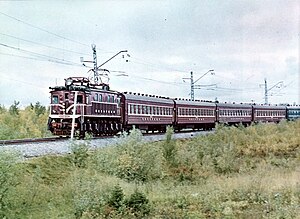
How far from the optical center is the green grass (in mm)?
17391

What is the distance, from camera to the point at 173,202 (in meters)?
21.2

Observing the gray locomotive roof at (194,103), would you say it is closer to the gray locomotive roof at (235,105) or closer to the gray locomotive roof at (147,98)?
the gray locomotive roof at (147,98)

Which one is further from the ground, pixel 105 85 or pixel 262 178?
pixel 105 85

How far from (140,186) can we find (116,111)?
12963 mm

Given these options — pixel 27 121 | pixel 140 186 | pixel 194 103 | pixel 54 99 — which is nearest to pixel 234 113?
pixel 194 103

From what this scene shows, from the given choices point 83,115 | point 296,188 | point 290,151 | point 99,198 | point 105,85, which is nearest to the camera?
point 99,198

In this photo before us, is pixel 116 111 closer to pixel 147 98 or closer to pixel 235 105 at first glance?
pixel 147 98

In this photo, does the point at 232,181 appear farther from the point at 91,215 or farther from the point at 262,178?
the point at 91,215

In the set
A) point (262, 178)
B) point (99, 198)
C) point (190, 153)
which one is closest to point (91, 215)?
point (99, 198)

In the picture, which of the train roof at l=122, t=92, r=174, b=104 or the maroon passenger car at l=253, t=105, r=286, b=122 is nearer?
the train roof at l=122, t=92, r=174, b=104

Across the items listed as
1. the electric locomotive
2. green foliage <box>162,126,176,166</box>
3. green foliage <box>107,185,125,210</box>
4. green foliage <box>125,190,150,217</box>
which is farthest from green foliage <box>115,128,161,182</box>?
green foliage <box>107,185,125,210</box>

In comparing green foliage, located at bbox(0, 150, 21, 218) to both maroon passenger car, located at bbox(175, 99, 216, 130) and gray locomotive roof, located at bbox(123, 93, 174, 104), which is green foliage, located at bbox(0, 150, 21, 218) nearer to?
gray locomotive roof, located at bbox(123, 93, 174, 104)

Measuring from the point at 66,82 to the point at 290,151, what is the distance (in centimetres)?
2040

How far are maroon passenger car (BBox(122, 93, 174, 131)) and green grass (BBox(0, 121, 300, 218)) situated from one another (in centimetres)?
575
